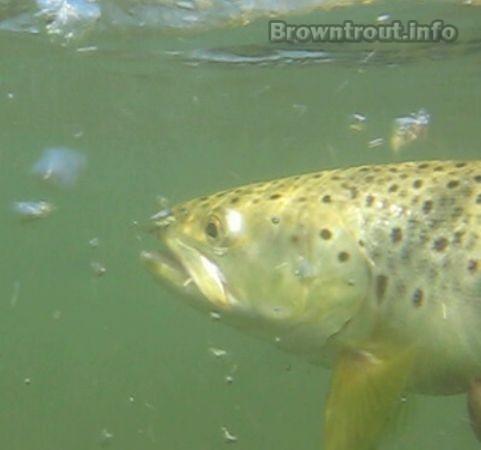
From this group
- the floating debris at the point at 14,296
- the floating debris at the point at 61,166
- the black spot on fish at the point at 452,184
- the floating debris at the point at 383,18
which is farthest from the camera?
the floating debris at the point at 14,296

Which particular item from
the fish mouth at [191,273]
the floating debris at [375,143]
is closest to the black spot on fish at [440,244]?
the fish mouth at [191,273]

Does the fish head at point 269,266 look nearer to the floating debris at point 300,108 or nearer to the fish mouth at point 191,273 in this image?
the fish mouth at point 191,273

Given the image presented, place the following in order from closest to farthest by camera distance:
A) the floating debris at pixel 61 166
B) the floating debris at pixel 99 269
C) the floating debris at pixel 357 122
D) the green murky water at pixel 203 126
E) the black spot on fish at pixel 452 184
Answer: the black spot on fish at pixel 452 184 < the floating debris at pixel 99 269 < the green murky water at pixel 203 126 < the floating debris at pixel 357 122 < the floating debris at pixel 61 166

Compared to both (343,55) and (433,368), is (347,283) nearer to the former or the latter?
(433,368)

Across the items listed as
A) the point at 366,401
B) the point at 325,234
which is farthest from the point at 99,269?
the point at 366,401

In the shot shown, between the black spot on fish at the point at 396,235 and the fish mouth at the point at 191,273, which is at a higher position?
the black spot on fish at the point at 396,235

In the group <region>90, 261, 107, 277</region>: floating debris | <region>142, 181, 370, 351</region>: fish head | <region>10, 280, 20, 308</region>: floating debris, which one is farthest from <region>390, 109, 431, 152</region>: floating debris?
<region>10, 280, 20, 308</region>: floating debris

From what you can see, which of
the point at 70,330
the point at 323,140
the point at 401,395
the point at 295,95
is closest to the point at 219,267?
the point at 401,395

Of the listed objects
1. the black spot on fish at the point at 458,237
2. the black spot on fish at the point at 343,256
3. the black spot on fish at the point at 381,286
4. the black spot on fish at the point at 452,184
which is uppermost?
the black spot on fish at the point at 452,184
